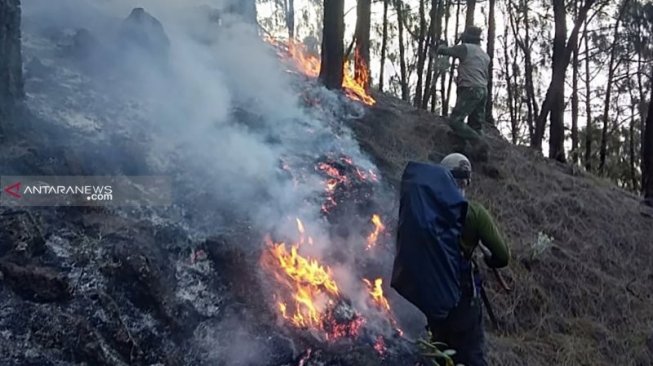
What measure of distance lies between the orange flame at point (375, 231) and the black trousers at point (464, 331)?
6.17 ft

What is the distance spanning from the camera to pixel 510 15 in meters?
24.8

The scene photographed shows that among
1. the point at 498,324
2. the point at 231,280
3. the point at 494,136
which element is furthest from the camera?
the point at 494,136

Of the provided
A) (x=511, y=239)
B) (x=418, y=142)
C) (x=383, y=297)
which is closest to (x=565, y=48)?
(x=418, y=142)

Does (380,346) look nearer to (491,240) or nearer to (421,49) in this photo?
(491,240)

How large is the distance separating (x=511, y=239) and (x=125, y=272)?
18.0 ft

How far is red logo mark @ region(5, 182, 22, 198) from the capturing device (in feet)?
17.0

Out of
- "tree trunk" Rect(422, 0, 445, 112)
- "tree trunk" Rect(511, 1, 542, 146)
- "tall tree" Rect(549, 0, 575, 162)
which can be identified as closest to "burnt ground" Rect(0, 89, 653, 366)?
"tall tree" Rect(549, 0, 575, 162)

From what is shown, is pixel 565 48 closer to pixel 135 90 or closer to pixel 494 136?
pixel 494 136

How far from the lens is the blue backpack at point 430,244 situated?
14.6ft

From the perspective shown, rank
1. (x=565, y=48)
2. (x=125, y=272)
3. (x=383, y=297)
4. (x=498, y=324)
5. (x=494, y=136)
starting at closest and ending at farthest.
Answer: (x=125, y=272) → (x=383, y=297) → (x=498, y=324) → (x=494, y=136) → (x=565, y=48)

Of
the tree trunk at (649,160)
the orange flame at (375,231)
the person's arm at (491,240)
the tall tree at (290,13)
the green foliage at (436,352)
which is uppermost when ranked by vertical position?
the tall tree at (290,13)

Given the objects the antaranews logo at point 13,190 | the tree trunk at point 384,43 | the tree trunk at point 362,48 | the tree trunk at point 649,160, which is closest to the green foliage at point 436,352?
the antaranews logo at point 13,190

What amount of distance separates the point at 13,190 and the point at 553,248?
6.60m

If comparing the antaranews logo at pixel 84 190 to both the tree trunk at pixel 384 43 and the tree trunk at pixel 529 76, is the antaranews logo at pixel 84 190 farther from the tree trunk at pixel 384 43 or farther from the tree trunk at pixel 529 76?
the tree trunk at pixel 529 76
